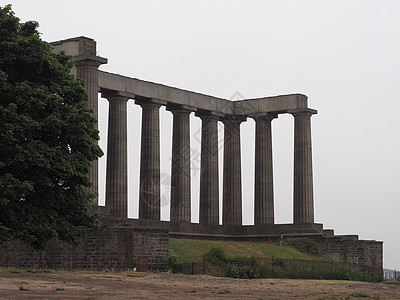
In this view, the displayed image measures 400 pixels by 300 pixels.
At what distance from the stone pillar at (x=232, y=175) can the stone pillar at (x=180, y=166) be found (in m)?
8.19

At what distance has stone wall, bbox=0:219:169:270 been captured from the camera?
6300 cm

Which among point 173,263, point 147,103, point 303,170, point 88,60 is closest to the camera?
point 173,263

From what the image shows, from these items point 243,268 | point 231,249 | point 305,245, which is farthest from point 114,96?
point 243,268

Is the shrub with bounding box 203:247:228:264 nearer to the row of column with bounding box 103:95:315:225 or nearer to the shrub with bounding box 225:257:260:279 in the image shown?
the shrub with bounding box 225:257:260:279

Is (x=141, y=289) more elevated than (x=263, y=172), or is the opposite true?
(x=263, y=172)

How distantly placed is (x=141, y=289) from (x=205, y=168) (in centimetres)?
5329

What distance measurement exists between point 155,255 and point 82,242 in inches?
218

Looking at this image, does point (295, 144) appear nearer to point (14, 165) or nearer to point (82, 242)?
point (82, 242)

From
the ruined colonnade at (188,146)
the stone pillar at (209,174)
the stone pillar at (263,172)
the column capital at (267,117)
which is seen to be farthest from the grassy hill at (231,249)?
the column capital at (267,117)

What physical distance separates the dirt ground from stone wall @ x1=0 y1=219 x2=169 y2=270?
4749mm

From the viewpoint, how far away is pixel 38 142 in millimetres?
51531

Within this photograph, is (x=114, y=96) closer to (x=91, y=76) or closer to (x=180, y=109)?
(x=180, y=109)

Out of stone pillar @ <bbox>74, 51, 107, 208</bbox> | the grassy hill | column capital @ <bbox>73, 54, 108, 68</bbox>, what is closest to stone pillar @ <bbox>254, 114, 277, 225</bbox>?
the grassy hill

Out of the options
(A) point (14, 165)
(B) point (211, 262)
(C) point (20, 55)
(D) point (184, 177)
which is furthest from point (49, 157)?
(D) point (184, 177)
